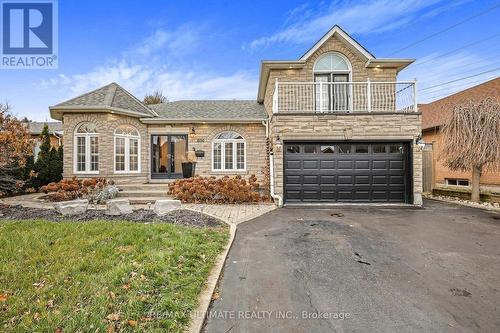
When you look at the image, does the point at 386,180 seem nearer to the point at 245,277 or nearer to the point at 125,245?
the point at 245,277

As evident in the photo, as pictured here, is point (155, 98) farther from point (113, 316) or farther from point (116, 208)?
point (113, 316)

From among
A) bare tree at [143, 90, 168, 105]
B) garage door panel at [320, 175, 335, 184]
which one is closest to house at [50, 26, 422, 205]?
garage door panel at [320, 175, 335, 184]

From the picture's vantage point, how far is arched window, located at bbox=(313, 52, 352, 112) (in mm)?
11172

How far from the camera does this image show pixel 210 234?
519 centimetres

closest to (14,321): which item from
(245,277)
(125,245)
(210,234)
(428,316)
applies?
(125,245)

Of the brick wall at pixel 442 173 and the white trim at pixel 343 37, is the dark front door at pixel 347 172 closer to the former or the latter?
the brick wall at pixel 442 173

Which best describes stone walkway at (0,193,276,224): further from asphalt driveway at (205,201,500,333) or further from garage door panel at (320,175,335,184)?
garage door panel at (320,175,335,184)

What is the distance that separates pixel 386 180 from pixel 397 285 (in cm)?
721

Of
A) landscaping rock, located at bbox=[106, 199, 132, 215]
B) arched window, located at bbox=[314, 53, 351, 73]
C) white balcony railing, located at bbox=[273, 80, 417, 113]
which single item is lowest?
landscaping rock, located at bbox=[106, 199, 132, 215]

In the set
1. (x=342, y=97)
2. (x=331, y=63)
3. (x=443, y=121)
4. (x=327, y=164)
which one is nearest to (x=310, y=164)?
(x=327, y=164)

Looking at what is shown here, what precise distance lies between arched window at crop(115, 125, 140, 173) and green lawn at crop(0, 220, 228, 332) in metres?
6.45

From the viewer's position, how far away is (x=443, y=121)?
1177 centimetres

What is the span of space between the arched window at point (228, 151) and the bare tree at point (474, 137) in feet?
29.8

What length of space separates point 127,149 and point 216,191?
5575 mm
